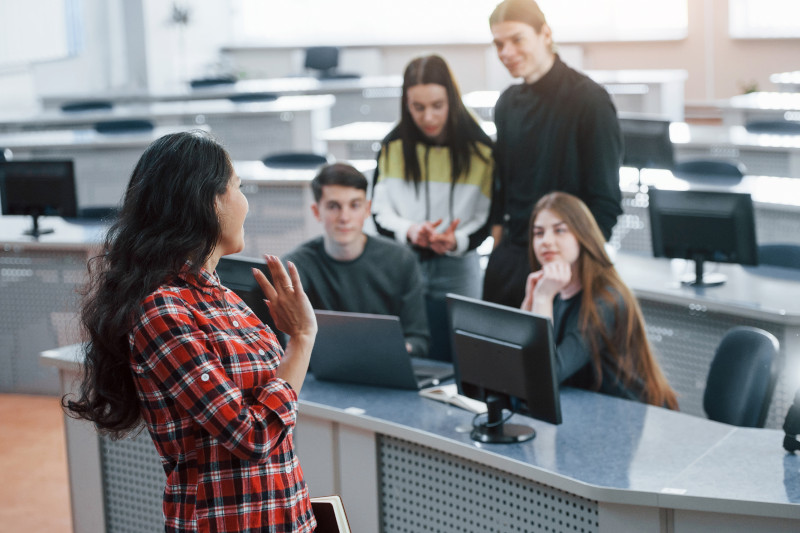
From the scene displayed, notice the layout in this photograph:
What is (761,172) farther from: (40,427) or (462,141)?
(40,427)

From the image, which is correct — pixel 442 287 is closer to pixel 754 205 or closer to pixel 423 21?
pixel 754 205

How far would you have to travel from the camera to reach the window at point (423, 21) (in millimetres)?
12620

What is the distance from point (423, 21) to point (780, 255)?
999 cm

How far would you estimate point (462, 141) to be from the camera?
324 centimetres

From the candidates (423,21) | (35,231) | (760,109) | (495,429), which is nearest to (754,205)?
(495,429)

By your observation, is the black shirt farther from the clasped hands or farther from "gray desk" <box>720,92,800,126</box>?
"gray desk" <box>720,92,800,126</box>

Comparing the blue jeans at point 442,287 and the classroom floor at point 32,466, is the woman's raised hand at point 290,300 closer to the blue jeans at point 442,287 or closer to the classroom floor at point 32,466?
the blue jeans at point 442,287

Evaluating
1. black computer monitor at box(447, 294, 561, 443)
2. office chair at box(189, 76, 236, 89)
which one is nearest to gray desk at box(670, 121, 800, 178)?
black computer monitor at box(447, 294, 561, 443)

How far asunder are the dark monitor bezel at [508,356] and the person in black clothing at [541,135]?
73cm

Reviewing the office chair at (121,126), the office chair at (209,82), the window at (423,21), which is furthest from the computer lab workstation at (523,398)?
the window at (423,21)

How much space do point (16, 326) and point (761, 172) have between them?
15.7 feet

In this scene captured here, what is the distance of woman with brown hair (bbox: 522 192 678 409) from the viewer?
Result: 2809 mm

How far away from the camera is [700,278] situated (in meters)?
3.96

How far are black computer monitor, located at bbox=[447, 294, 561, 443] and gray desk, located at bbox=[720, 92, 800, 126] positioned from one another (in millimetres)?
5847
